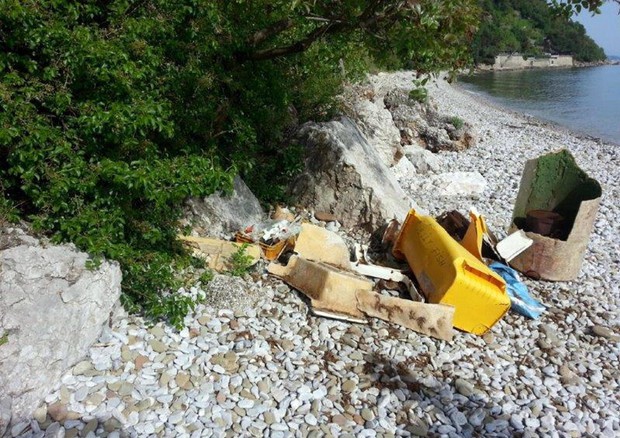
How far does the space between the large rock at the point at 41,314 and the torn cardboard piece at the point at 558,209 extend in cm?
496

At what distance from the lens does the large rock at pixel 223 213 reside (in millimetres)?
5770

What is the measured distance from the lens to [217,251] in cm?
528

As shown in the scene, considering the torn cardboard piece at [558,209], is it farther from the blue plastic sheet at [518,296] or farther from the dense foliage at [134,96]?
the dense foliage at [134,96]

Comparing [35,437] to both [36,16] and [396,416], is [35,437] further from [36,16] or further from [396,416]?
[36,16]

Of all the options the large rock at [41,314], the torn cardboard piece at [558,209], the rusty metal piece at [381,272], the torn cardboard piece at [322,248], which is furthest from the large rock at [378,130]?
the large rock at [41,314]

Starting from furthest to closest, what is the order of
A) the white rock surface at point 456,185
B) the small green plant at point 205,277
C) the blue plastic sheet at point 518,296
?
the white rock surface at point 456,185 → the blue plastic sheet at point 518,296 → the small green plant at point 205,277

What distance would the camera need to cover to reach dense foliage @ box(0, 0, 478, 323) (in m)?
3.68

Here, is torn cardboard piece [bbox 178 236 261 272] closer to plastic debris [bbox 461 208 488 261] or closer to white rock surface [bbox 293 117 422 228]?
white rock surface [bbox 293 117 422 228]

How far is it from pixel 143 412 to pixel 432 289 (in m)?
2.91

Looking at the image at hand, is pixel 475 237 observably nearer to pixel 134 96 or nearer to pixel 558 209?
pixel 558 209

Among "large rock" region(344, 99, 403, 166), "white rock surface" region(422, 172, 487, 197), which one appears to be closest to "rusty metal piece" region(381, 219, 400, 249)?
"white rock surface" region(422, 172, 487, 197)

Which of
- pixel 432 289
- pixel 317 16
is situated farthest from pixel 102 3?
pixel 432 289

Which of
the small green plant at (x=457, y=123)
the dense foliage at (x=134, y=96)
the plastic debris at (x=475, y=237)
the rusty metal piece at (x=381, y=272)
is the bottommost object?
the rusty metal piece at (x=381, y=272)

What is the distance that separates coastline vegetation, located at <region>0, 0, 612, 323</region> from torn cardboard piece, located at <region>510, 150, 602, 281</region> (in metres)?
2.59
